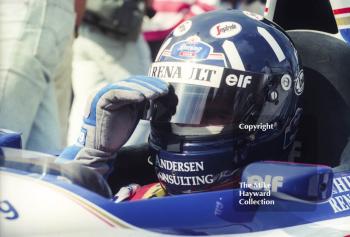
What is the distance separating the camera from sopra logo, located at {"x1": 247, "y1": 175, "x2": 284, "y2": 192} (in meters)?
2.21

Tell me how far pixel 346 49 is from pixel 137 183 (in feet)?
2.84

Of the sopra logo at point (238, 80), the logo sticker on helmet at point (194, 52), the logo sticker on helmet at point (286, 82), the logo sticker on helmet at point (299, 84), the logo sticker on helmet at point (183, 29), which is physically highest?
the logo sticker on helmet at point (183, 29)

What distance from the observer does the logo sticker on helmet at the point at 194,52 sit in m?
2.50

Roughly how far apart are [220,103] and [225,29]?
0.87ft

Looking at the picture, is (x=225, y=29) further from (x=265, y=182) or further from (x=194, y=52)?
(x=265, y=182)

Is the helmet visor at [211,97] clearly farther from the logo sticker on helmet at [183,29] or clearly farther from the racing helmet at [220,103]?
the logo sticker on helmet at [183,29]

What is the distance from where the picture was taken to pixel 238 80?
97.7 inches

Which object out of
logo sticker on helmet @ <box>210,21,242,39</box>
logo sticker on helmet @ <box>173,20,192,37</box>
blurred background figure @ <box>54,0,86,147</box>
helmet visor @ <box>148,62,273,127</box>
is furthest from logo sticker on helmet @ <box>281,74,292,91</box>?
blurred background figure @ <box>54,0,86,147</box>

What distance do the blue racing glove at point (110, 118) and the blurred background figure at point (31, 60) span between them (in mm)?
1234

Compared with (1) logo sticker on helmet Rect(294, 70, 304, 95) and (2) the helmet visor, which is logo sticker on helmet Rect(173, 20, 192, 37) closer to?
(2) the helmet visor

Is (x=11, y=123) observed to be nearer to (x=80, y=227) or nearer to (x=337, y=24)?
(x=337, y=24)

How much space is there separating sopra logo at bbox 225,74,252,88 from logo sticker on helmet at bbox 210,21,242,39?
0.50ft

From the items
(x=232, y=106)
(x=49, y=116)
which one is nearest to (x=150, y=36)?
(x=49, y=116)

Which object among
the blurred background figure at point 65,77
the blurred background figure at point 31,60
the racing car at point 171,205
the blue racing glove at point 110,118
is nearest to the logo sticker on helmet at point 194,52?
the blue racing glove at point 110,118
